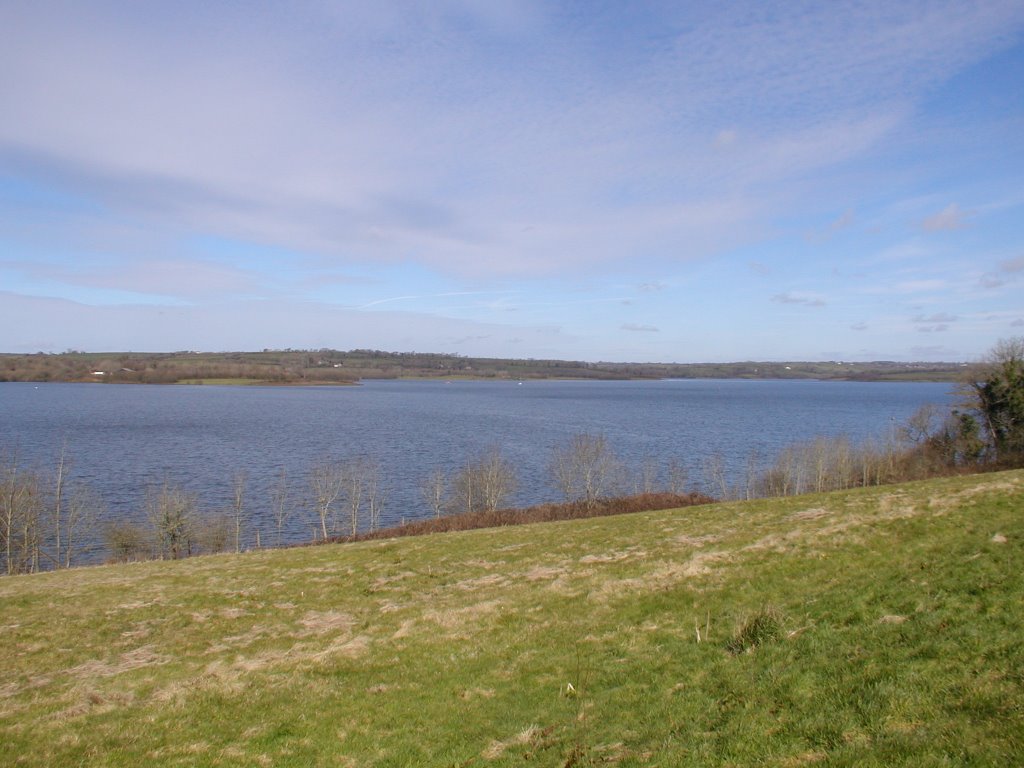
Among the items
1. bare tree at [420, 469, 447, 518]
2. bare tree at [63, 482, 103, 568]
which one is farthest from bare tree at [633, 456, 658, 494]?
bare tree at [63, 482, 103, 568]

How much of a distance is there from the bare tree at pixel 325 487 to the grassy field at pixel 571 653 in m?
24.4

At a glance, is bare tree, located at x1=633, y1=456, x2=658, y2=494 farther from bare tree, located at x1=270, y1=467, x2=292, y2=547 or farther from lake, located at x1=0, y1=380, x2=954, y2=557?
bare tree, located at x1=270, y1=467, x2=292, y2=547

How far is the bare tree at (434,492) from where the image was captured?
4772cm

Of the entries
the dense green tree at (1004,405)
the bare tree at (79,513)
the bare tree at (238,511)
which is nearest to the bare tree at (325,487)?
the bare tree at (238,511)

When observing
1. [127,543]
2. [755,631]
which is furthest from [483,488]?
[755,631]

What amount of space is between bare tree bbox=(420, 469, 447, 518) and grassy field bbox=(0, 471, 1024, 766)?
90.1 ft

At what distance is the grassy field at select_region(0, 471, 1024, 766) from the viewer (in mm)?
7812

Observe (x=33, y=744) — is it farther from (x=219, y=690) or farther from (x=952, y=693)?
(x=952, y=693)

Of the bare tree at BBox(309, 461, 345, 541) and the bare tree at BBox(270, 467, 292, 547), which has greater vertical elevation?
the bare tree at BBox(309, 461, 345, 541)

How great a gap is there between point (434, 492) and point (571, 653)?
40.2 meters

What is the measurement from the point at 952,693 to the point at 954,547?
7967mm

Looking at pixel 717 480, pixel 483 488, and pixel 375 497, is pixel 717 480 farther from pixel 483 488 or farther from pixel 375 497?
pixel 375 497

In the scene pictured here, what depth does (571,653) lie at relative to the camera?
1197cm

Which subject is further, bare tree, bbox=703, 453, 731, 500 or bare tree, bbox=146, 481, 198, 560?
bare tree, bbox=703, 453, 731, 500
